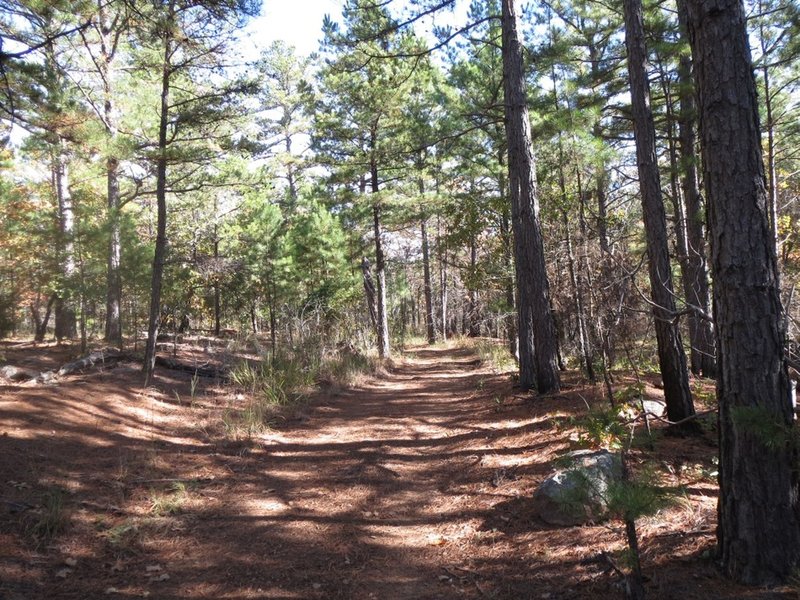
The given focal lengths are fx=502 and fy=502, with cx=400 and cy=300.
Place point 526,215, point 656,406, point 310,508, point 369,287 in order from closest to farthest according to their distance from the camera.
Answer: point 310,508
point 656,406
point 526,215
point 369,287

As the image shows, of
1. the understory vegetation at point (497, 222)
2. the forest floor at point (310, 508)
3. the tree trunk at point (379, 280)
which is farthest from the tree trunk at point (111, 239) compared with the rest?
the tree trunk at point (379, 280)

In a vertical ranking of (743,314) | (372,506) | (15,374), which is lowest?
(372,506)

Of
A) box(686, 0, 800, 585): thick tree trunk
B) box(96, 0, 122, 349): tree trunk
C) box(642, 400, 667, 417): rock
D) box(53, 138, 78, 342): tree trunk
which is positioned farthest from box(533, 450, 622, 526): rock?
box(53, 138, 78, 342): tree trunk

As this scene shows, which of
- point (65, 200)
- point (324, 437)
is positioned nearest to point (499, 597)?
point (324, 437)

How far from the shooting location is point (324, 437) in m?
7.22

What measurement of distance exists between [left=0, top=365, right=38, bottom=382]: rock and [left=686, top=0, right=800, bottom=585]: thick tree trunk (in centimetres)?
981

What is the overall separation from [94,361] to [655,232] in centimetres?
1018

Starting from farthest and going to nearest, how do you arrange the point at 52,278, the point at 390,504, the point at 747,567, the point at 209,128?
the point at 52,278, the point at 209,128, the point at 390,504, the point at 747,567

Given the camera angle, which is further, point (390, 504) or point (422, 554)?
point (390, 504)

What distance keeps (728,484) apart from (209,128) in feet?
32.7

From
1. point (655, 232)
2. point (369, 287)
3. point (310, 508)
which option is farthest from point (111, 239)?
point (655, 232)

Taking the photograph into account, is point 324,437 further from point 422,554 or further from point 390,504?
point 422,554

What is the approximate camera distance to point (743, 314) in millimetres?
2736

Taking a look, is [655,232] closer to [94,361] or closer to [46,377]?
[46,377]
